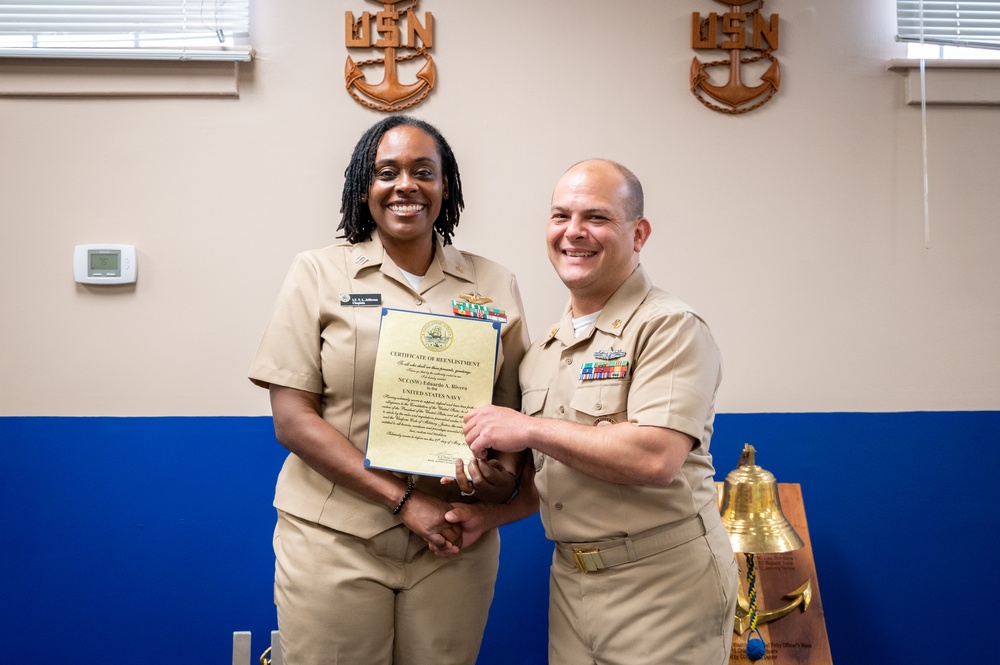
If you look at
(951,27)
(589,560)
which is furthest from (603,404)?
(951,27)

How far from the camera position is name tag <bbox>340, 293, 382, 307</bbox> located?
5.65 ft

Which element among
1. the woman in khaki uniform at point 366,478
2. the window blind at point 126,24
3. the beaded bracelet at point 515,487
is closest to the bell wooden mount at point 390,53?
the window blind at point 126,24

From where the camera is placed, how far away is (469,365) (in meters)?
1.71

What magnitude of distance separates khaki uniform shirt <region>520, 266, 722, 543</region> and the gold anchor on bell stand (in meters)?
0.56

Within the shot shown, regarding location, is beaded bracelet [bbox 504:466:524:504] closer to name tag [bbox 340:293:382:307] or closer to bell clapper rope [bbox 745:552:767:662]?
name tag [bbox 340:293:382:307]

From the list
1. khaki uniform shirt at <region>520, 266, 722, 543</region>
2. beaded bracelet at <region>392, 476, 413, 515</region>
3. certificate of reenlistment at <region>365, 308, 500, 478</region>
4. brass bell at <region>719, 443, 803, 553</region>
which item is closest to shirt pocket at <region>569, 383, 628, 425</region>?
khaki uniform shirt at <region>520, 266, 722, 543</region>

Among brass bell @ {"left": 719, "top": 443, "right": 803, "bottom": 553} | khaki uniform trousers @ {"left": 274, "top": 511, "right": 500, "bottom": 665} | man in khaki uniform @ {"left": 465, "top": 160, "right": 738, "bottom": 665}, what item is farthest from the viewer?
brass bell @ {"left": 719, "top": 443, "right": 803, "bottom": 553}

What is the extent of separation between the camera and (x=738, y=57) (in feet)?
8.39

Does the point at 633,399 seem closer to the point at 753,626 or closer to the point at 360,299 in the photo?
the point at 360,299

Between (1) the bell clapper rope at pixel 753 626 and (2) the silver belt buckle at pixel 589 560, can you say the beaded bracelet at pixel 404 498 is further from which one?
(1) the bell clapper rope at pixel 753 626

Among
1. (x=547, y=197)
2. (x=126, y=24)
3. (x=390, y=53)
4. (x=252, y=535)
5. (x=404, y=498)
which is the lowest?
(x=252, y=535)

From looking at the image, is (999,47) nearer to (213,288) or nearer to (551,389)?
(551,389)

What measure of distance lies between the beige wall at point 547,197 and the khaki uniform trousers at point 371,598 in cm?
98

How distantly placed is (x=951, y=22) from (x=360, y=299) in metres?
2.16
